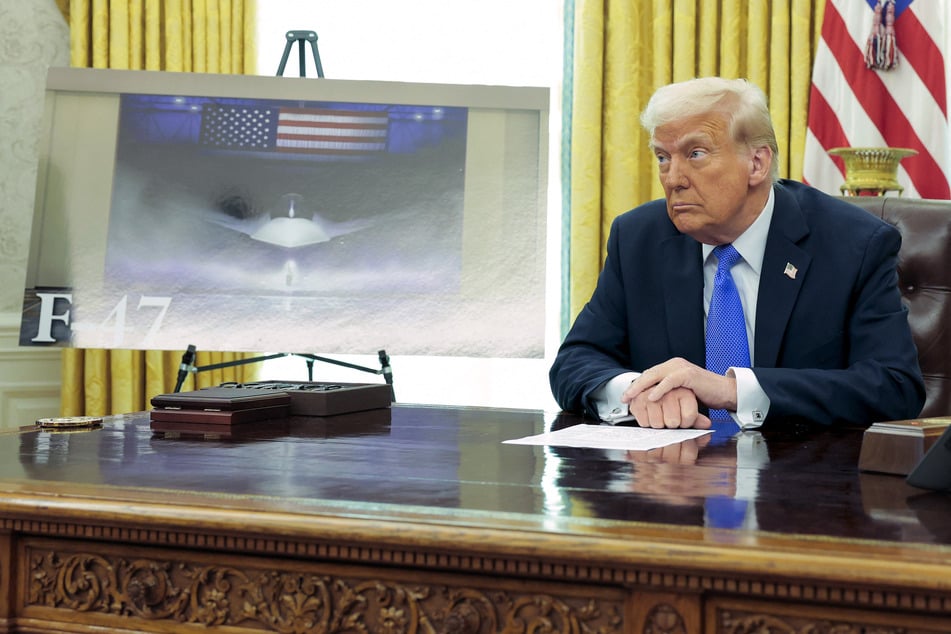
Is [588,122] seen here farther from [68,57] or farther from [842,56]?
[68,57]

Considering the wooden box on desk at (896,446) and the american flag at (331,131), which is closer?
the wooden box on desk at (896,446)

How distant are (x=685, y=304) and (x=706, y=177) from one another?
30 centimetres

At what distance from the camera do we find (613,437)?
5.58 feet

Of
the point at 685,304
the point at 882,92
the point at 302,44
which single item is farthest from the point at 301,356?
the point at 882,92

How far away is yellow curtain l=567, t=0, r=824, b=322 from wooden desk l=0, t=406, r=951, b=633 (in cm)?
289

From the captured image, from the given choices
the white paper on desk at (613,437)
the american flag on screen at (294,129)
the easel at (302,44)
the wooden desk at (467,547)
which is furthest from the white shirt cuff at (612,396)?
the easel at (302,44)

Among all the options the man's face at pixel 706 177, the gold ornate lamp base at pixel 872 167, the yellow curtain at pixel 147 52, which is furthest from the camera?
the yellow curtain at pixel 147 52

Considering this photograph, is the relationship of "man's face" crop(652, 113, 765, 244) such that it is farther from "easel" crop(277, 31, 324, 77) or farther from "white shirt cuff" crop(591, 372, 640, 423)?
"easel" crop(277, 31, 324, 77)

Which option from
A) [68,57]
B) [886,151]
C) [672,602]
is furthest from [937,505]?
Answer: [68,57]

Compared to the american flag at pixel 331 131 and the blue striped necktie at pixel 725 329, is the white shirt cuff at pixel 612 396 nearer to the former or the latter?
the blue striped necktie at pixel 725 329

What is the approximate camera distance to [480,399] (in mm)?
4652

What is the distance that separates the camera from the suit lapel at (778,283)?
7.39 ft

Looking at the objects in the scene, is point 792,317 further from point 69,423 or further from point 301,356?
point 301,356

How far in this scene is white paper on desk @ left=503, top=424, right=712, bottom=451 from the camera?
159cm
